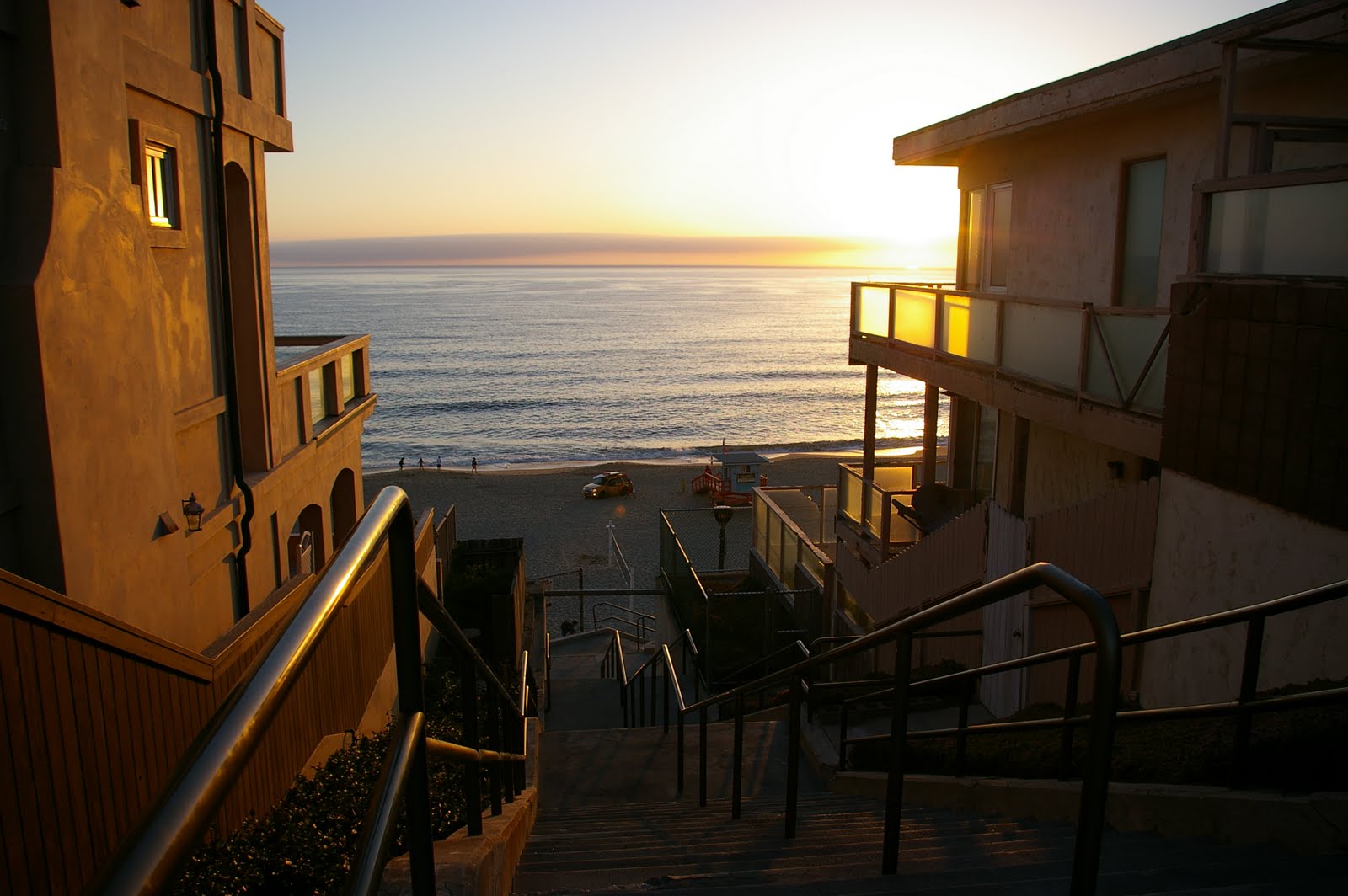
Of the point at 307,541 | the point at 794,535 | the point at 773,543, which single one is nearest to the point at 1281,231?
the point at 307,541

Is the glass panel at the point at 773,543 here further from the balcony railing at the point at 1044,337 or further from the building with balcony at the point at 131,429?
the building with balcony at the point at 131,429

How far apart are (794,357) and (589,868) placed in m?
107

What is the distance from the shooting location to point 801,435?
67062 mm

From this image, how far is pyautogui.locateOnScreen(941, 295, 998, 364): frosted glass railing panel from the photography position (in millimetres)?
11586

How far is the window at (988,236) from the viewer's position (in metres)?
13.9

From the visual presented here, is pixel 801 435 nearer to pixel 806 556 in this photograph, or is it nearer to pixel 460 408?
pixel 460 408

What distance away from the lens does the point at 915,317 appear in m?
13.8

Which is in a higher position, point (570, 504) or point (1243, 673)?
point (1243, 673)

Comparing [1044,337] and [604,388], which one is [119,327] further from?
[604,388]

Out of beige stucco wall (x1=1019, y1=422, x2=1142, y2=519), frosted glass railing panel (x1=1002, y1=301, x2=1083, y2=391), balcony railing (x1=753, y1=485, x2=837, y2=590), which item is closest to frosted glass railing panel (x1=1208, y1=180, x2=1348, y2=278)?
frosted glass railing panel (x1=1002, y1=301, x2=1083, y2=391)

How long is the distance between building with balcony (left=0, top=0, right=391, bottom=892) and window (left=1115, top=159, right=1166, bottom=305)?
8.40 meters

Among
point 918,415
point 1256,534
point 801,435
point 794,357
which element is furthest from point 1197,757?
point 794,357

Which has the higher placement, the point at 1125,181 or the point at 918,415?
the point at 1125,181

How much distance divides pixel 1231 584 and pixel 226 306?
822cm
